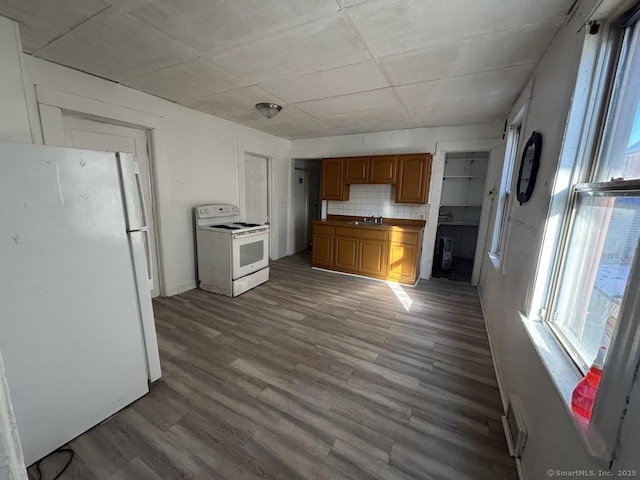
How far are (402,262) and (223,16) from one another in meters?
3.32

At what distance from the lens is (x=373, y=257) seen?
12.8 ft

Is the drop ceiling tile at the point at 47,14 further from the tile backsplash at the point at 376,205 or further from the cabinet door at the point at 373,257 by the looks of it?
the tile backsplash at the point at 376,205

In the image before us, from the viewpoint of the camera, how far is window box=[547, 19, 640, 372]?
0.88m

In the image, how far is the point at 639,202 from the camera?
0.82 m

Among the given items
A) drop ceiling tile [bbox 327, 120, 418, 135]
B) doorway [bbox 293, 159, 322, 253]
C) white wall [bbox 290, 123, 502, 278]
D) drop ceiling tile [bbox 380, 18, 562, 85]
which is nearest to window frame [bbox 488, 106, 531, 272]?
white wall [bbox 290, 123, 502, 278]

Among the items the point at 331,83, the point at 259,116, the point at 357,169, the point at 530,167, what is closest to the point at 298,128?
the point at 259,116

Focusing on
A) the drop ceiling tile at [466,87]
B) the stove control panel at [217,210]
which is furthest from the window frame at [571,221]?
the stove control panel at [217,210]

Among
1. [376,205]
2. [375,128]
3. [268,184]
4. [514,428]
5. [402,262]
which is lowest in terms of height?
[514,428]

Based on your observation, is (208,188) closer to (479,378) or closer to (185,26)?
(185,26)

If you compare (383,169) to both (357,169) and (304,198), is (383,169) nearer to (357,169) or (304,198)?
(357,169)

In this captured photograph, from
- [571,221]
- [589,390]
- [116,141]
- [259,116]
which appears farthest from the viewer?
[259,116]

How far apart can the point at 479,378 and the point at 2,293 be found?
283 centimetres

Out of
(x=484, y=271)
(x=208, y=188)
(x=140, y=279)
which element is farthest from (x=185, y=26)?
(x=484, y=271)

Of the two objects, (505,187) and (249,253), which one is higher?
(505,187)
